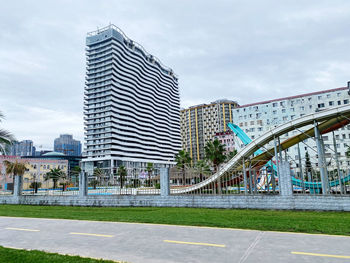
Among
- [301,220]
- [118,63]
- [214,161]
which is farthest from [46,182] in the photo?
[118,63]

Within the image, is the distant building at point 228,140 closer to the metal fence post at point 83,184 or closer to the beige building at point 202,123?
the beige building at point 202,123

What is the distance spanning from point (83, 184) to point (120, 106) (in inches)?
4275

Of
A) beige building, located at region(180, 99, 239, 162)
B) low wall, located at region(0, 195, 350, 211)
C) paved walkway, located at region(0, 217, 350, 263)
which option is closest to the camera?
paved walkway, located at region(0, 217, 350, 263)

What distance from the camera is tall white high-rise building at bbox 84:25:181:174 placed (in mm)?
123562

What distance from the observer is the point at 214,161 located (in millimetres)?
42844

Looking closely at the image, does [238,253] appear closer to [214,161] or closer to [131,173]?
[131,173]

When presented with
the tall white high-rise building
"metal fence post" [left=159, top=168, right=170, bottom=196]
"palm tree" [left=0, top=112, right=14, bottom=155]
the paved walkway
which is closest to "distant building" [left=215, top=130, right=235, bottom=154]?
the tall white high-rise building

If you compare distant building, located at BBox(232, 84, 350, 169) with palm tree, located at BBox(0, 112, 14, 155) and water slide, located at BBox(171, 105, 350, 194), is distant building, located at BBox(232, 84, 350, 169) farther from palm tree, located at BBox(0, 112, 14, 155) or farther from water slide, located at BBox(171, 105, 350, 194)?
palm tree, located at BBox(0, 112, 14, 155)

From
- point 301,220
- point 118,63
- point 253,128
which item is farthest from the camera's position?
point 118,63

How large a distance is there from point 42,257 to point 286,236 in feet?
24.7

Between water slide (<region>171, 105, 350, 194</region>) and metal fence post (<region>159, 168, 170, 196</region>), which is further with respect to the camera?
metal fence post (<region>159, 168, 170, 196</region>)

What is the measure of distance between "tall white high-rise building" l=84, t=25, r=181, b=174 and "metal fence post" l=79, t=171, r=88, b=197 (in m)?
98.9

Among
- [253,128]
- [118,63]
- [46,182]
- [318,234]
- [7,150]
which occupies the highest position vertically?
[118,63]

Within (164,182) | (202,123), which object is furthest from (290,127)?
(202,123)
